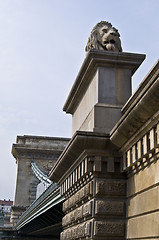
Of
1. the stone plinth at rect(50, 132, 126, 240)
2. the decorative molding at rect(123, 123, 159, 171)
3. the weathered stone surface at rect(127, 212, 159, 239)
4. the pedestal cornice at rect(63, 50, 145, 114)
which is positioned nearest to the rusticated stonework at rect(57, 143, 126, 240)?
the stone plinth at rect(50, 132, 126, 240)

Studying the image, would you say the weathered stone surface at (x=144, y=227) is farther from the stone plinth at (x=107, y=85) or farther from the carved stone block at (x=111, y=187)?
the stone plinth at (x=107, y=85)

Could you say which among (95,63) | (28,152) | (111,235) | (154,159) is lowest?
(111,235)

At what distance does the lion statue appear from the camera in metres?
10.3

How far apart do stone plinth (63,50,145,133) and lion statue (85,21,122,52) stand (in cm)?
41

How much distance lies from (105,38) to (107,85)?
1.25 metres

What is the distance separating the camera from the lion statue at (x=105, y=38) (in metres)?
10.3

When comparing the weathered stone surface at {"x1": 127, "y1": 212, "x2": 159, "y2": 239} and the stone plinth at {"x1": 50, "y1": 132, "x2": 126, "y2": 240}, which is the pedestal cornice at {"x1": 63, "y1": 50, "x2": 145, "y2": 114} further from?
the weathered stone surface at {"x1": 127, "y1": 212, "x2": 159, "y2": 239}

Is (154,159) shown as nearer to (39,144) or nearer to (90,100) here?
(90,100)

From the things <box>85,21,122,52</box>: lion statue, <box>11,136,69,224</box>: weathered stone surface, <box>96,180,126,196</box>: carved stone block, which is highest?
<box>11,136,69,224</box>: weathered stone surface

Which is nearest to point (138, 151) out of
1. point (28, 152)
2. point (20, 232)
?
point (20, 232)

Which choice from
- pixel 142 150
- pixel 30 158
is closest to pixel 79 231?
pixel 142 150

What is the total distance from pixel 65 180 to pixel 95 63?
372cm

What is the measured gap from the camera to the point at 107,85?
9.82 m

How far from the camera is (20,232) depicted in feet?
144
